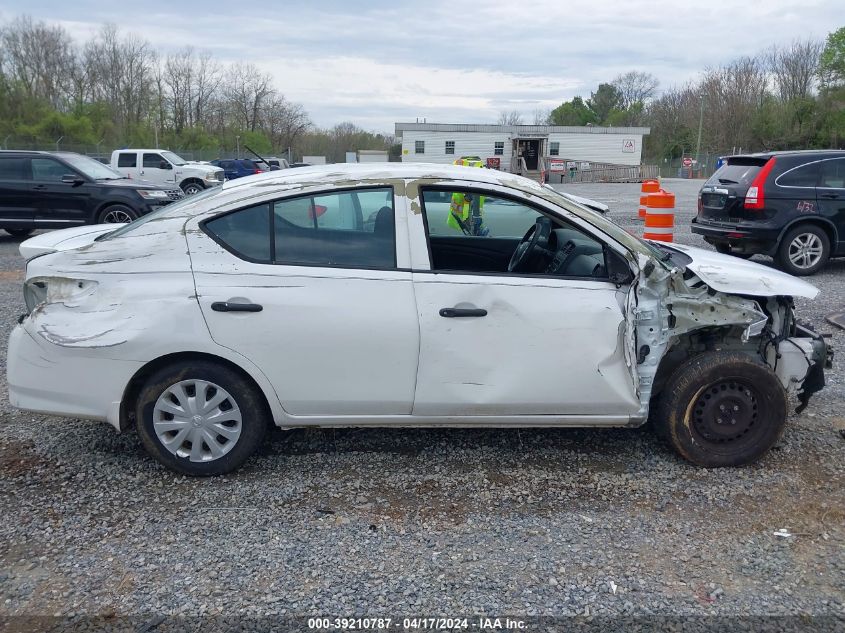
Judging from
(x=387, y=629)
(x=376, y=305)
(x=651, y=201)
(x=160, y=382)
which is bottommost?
(x=387, y=629)

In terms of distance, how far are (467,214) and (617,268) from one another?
1.22m

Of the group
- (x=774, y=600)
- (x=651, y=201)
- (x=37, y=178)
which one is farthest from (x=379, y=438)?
(x=37, y=178)

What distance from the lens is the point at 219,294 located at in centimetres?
357

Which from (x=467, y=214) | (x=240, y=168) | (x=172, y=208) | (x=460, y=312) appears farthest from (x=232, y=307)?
(x=240, y=168)

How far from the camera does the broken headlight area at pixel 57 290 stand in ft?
12.0

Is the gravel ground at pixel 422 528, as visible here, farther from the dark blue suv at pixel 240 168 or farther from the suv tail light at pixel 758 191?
the dark blue suv at pixel 240 168

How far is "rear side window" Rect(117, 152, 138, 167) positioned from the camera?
80.6 feet

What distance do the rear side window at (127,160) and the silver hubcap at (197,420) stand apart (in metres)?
23.4

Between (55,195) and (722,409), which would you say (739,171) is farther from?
(55,195)

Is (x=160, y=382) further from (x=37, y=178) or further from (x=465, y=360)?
(x=37, y=178)

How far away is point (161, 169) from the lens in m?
24.5

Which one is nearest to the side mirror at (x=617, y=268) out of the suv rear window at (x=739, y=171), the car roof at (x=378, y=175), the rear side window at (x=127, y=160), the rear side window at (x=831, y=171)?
the car roof at (x=378, y=175)

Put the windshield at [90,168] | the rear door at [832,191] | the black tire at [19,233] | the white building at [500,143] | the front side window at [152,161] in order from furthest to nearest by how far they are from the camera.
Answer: the white building at [500,143], the front side window at [152,161], the black tire at [19,233], the windshield at [90,168], the rear door at [832,191]

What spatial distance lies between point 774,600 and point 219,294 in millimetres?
2868
